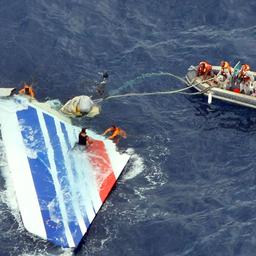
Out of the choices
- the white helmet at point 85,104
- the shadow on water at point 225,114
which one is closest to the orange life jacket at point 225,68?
the shadow on water at point 225,114

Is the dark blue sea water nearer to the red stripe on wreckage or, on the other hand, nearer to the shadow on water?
the shadow on water

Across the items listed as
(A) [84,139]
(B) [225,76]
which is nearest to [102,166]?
(A) [84,139]

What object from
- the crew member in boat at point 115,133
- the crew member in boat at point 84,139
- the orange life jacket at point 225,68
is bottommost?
the crew member in boat at point 115,133

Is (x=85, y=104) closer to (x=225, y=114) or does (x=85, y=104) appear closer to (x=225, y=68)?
(x=225, y=114)

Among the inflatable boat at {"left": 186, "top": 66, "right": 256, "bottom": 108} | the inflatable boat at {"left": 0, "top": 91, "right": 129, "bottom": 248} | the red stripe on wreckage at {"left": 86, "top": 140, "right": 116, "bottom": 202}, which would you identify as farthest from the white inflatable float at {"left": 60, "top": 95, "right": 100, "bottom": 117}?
the inflatable boat at {"left": 186, "top": 66, "right": 256, "bottom": 108}

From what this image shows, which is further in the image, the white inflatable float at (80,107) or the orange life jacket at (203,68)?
the orange life jacket at (203,68)

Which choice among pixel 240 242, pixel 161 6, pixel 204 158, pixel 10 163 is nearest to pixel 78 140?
pixel 10 163

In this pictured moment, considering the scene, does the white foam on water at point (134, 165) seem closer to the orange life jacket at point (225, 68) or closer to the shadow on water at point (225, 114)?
the shadow on water at point (225, 114)
